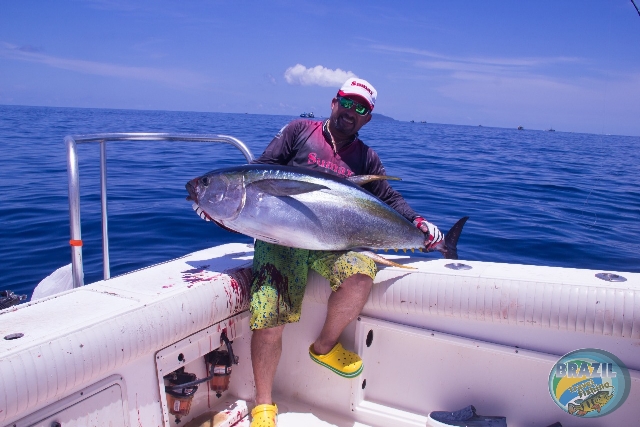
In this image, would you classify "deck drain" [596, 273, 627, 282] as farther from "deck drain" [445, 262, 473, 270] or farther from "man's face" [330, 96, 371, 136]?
"man's face" [330, 96, 371, 136]

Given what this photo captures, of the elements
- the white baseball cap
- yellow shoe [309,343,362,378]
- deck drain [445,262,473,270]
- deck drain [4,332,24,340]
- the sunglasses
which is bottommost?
yellow shoe [309,343,362,378]

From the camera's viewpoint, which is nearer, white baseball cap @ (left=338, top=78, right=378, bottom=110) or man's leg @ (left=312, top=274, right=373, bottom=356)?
man's leg @ (left=312, top=274, right=373, bottom=356)

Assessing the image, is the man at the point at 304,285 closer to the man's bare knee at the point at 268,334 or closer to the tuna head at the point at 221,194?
the man's bare knee at the point at 268,334

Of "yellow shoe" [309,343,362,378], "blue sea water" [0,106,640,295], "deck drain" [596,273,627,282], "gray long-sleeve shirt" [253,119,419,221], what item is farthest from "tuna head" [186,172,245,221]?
"blue sea water" [0,106,640,295]

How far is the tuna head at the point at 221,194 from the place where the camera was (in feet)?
8.00

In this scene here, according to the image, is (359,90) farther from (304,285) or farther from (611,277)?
(611,277)

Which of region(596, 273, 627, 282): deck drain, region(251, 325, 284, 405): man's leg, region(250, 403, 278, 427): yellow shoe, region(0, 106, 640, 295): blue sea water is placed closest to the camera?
region(596, 273, 627, 282): deck drain

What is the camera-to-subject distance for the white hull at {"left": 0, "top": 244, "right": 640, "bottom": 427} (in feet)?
6.17

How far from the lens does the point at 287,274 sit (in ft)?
8.81

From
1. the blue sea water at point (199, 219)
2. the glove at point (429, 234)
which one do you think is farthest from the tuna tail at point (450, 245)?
the blue sea water at point (199, 219)

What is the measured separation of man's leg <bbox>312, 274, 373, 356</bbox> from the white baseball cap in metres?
1.09

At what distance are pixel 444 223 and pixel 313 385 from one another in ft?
17.6

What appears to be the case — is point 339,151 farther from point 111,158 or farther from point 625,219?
point 111,158

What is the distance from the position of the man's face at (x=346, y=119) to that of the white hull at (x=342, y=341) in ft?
2.95
